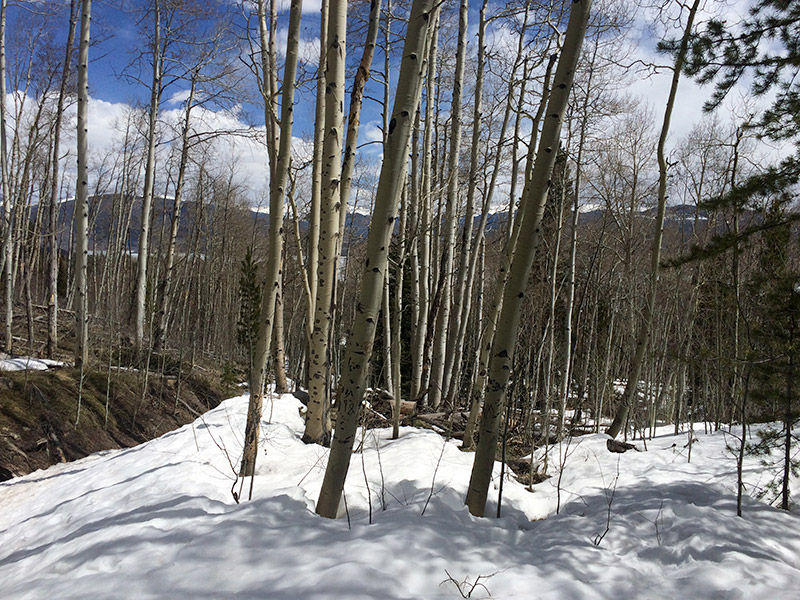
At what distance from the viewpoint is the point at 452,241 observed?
25.9ft

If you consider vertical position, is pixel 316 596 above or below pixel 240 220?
below

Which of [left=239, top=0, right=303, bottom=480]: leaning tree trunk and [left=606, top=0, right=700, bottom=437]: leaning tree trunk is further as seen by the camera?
[left=606, top=0, right=700, bottom=437]: leaning tree trunk

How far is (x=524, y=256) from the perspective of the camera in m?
3.16

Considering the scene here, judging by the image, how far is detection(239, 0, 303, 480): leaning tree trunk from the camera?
12.9 feet

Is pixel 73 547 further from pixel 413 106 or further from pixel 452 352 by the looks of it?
pixel 452 352

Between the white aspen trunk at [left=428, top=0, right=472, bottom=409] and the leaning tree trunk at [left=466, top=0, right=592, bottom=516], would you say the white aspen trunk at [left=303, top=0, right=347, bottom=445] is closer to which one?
the leaning tree trunk at [left=466, top=0, right=592, bottom=516]

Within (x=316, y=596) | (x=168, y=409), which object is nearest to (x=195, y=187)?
(x=168, y=409)

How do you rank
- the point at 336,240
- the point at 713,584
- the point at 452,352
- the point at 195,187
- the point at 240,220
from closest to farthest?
1. the point at 713,584
2. the point at 336,240
3. the point at 452,352
4. the point at 195,187
5. the point at 240,220

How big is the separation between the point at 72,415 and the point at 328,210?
5.54 m

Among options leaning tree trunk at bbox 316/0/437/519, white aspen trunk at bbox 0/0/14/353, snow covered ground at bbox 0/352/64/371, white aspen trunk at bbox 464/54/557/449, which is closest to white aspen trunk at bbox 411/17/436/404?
white aspen trunk at bbox 464/54/557/449

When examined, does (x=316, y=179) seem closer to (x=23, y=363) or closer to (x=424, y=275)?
(x=424, y=275)

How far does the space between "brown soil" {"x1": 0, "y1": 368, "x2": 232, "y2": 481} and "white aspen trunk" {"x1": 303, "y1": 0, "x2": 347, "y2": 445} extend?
4.07 meters

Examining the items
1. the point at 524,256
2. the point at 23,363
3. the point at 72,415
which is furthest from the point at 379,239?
the point at 23,363

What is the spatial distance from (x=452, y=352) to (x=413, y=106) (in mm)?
6111
